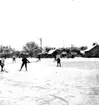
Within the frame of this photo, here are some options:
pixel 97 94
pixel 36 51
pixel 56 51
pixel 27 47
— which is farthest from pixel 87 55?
pixel 97 94

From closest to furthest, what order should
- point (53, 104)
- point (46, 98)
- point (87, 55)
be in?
point (53, 104), point (46, 98), point (87, 55)

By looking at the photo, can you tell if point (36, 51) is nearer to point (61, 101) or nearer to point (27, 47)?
point (27, 47)

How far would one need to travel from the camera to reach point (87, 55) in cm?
6412

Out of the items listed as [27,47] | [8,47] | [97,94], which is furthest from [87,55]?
[8,47]

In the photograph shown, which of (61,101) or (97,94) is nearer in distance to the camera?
(61,101)

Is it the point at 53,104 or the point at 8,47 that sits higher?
the point at 8,47

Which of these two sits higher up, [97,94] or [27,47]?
[27,47]

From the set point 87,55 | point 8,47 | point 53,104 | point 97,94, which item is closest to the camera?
point 53,104

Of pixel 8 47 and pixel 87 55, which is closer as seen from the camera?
pixel 87 55

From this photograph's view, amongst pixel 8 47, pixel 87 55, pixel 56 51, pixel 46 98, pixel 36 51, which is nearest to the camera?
pixel 46 98

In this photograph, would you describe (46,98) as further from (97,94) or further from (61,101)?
(97,94)

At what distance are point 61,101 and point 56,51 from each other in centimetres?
7144

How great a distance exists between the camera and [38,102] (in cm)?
426

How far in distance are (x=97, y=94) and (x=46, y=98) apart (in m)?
1.60
